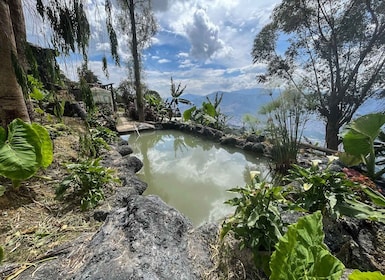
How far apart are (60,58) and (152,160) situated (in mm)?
2880

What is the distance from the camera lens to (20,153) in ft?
4.35

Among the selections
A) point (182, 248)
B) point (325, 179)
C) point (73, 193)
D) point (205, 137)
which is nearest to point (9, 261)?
point (73, 193)

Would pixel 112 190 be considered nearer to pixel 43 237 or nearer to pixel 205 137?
pixel 43 237

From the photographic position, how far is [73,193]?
2.00 meters

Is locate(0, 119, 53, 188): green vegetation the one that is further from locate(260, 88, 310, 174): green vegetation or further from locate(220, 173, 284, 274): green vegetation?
locate(260, 88, 310, 174): green vegetation

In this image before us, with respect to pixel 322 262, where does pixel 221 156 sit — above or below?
below

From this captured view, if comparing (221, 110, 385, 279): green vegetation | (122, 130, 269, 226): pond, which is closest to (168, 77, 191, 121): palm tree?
(122, 130, 269, 226): pond

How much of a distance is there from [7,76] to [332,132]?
7127 millimetres

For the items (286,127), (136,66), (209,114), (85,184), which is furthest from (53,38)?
(136,66)

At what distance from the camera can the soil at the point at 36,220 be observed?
1340 mm

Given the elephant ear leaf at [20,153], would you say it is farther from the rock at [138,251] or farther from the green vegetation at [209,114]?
the green vegetation at [209,114]

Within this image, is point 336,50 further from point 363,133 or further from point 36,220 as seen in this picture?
point 36,220

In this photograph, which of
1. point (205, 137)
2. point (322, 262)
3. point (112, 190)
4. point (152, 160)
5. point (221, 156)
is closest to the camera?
point (322, 262)

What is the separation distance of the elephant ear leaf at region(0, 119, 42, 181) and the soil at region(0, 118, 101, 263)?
0.46 metres
